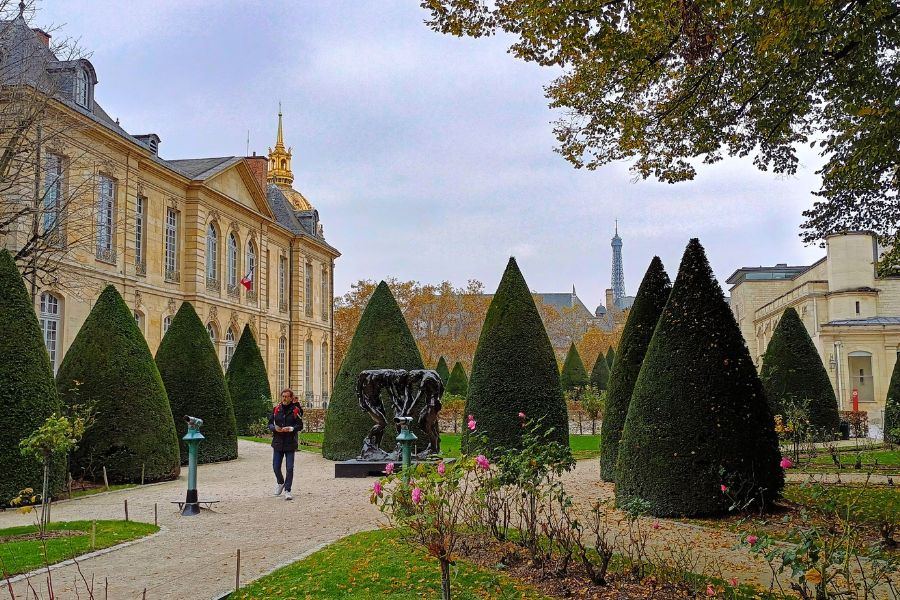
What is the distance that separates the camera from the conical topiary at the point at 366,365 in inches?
605

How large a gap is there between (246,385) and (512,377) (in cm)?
1265

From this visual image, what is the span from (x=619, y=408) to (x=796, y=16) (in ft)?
20.5

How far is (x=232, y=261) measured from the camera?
3497cm

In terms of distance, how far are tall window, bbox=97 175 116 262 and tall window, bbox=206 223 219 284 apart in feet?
21.8

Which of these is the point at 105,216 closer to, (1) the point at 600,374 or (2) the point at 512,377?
(2) the point at 512,377

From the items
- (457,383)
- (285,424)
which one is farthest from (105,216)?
(285,424)

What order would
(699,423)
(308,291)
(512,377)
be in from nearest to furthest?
1. (699,423)
2. (512,377)
3. (308,291)

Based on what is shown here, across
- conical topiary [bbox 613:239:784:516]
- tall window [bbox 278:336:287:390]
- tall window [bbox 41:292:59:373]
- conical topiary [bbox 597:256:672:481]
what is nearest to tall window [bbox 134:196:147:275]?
tall window [bbox 41:292:59:373]

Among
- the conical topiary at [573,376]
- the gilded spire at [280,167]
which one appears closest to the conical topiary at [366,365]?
the conical topiary at [573,376]

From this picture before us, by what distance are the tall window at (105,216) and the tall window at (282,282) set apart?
15094 mm

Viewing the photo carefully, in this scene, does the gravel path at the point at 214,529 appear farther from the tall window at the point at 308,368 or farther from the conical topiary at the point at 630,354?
the tall window at the point at 308,368

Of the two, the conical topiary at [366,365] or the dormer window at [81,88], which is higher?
the dormer window at [81,88]

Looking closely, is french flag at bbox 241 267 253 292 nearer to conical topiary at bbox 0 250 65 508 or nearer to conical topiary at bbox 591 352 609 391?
conical topiary at bbox 591 352 609 391

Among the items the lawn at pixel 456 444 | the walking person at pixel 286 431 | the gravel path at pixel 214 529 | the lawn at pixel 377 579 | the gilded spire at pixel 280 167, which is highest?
the gilded spire at pixel 280 167
